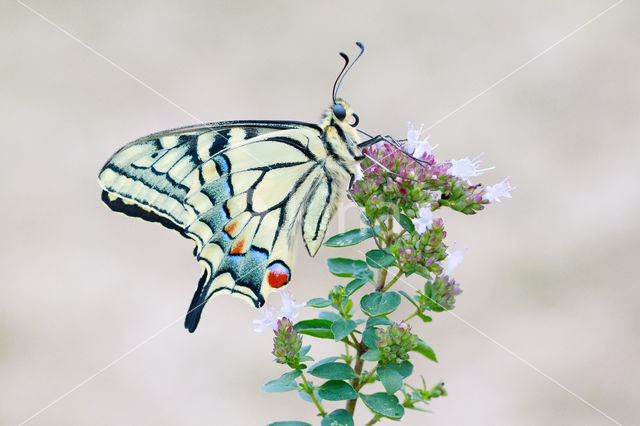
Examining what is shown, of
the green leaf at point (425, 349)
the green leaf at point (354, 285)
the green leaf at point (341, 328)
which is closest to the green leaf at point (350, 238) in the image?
the green leaf at point (354, 285)

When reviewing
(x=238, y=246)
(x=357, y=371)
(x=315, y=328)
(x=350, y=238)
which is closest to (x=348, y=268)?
(x=350, y=238)

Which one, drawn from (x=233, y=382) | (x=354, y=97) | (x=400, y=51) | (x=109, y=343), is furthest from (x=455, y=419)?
(x=400, y=51)

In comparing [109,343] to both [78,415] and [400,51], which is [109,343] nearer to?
[78,415]

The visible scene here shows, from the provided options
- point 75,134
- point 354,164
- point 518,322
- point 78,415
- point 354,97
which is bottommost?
point 78,415

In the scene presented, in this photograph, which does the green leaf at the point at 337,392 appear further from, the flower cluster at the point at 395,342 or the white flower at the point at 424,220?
the white flower at the point at 424,220

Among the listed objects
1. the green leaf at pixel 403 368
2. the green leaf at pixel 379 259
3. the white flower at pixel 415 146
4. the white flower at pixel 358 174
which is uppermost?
the white flower at pixel 415 146

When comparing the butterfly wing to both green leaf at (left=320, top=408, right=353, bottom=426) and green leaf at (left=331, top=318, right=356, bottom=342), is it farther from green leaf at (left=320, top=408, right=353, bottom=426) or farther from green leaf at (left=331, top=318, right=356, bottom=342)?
green leaf at (left=320, top=408, right=353, bottom=426)

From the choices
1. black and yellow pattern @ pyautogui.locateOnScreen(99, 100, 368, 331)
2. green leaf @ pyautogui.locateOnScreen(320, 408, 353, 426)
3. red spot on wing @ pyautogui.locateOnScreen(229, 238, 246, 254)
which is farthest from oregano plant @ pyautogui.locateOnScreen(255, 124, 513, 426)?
red spot on wing @ pyautogui.locateOnScreen(229, 238, 246, 254)
